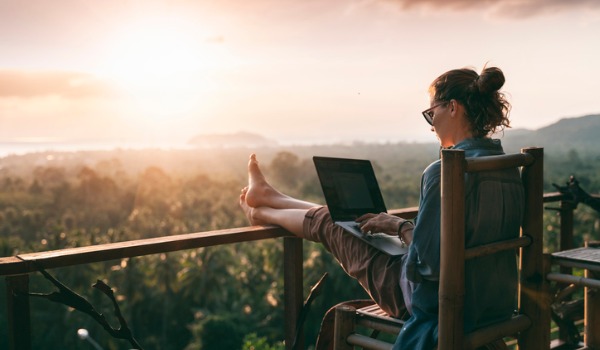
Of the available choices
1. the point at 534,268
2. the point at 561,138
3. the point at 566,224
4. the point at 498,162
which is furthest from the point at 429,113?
the point at 561,138

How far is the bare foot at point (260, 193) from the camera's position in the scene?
2.37 m

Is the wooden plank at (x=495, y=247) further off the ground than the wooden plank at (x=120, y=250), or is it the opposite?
the wooden plank at (x=495, y=247)

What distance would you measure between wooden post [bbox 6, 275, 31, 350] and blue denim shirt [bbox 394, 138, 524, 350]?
35.6 inches

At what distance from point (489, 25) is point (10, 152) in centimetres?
7644

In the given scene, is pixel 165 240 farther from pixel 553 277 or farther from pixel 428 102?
pixel 553 277

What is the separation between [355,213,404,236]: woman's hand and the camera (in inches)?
68.1

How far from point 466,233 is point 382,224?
0.39m

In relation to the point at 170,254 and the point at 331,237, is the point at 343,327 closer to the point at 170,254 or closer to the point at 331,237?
the point at 331,237

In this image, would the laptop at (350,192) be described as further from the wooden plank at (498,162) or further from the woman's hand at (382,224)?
the wooden plank at (498,162)

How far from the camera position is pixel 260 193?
2436 millimetres

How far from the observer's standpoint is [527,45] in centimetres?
998

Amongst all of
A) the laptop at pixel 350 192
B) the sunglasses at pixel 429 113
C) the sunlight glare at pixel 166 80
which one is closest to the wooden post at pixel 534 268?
the sunglasses at pixel 429 113

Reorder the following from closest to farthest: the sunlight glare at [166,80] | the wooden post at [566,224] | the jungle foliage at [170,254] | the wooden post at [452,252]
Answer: the wooden post at [452,252], the wooden post at [566,224], the jungle foliage at [170,254], the sunlight glare at [166,80]

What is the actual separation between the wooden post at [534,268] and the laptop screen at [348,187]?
0.49 metres
